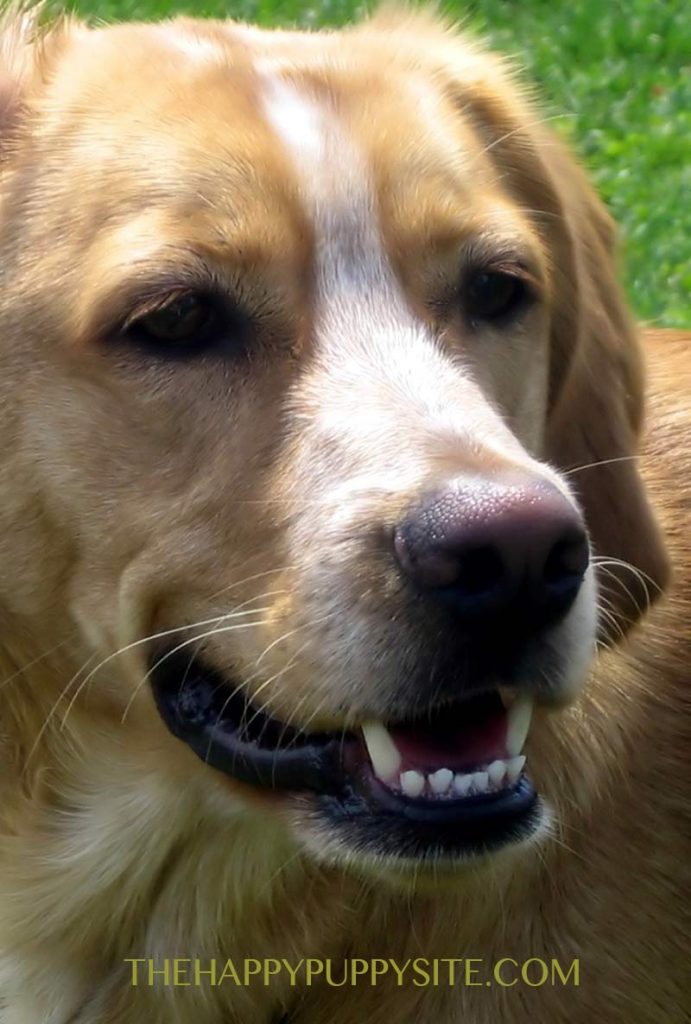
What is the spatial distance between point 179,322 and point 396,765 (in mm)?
909

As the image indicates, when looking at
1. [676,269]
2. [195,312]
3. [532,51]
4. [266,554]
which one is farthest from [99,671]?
[532,51]

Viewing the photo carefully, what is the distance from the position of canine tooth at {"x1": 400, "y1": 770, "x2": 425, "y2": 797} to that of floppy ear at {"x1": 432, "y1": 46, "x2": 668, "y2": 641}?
878 mm

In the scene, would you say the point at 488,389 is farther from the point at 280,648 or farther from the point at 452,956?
the point at 452,956

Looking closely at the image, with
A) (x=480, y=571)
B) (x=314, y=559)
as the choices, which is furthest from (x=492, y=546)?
→ (x=314, y=559)

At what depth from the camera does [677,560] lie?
3834mm

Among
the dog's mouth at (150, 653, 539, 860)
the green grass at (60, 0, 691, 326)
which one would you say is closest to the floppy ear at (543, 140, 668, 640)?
the dog's mouth at (150, 653, 539, 860)

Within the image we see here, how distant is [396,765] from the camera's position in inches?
110

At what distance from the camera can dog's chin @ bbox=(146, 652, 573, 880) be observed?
9.04ft

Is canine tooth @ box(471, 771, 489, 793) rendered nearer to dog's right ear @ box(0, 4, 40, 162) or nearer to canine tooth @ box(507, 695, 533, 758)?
canine tooth @ box(507, 695, 533, 758)

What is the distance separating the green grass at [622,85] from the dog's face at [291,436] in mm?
3645

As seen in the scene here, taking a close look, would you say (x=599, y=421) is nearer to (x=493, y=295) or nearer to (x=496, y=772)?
(x=493, y=295)

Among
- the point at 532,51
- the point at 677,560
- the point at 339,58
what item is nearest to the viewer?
the point at 339,58

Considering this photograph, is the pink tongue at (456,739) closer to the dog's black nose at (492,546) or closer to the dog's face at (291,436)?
the dog's face at (291,436)

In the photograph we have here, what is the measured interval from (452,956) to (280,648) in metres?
0.91
